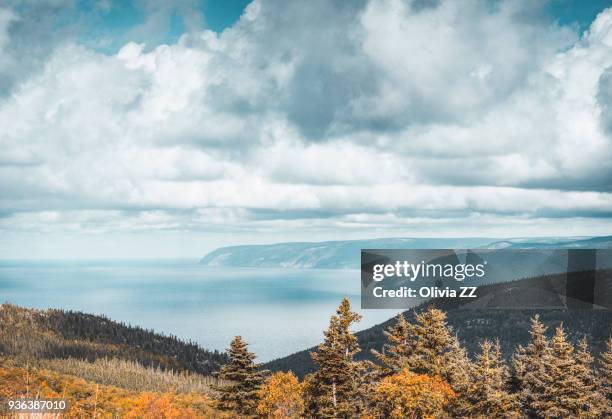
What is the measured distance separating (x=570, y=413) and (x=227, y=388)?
96.0ft

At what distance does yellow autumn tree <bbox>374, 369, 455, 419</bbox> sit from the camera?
43.6m

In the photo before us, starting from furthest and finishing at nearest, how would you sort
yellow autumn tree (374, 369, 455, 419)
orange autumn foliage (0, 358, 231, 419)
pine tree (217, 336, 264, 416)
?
1. orange autumn foliage (0, 358, 231, 419)
2. pine tree (217, 336, 264, 416)
3. yellow autumn tree (374, 369, 455, 419)

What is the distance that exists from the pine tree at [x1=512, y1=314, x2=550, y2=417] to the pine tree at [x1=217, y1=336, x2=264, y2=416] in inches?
940

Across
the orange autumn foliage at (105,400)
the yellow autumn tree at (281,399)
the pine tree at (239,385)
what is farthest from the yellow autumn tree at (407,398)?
the orange autumn foliage at (105,400)

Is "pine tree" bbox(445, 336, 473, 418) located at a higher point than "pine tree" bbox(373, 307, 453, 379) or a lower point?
lower

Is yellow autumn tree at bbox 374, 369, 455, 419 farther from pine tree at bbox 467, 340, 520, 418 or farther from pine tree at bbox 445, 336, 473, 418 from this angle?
pine tree at bbox 467, 340, 520, 418

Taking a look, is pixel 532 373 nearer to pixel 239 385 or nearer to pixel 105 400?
pixel 239 385

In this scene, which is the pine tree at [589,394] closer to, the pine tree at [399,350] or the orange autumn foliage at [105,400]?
the pine tree at [399,350]

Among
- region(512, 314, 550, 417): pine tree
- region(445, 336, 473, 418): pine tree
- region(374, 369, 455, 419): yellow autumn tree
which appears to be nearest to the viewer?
region(374, 369, 455, 419): yellow autumn tree

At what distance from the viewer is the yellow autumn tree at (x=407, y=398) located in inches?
1718

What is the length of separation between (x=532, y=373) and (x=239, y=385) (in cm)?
2668

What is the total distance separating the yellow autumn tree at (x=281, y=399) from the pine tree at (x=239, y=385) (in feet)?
4.74

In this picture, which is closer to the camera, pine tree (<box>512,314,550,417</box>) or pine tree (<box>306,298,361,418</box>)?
pine tree (<box>306,298,361,418</box>)

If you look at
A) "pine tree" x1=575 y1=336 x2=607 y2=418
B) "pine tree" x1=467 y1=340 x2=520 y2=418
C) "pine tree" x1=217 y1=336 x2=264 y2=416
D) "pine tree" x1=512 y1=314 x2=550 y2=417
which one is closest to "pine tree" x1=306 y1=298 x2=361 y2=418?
"pine tree" x1=217 y1=336 x2=264 y2=416
